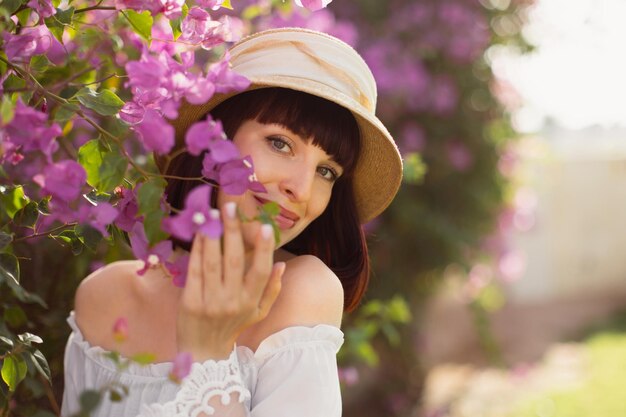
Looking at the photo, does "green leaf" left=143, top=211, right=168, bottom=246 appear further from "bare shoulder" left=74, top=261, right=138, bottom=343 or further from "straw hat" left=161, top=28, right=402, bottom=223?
"bare shoulder" left=74, top=261, right=138, bottom=343

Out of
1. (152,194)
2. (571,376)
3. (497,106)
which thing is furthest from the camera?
(571,376)

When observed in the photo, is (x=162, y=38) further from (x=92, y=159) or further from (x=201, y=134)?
(x=201, y=134)

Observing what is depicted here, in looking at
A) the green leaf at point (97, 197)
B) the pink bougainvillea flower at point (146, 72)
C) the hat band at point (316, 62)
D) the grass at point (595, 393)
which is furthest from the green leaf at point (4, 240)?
the grass at point (595, 393)

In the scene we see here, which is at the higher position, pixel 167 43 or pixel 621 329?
pixel 167 43

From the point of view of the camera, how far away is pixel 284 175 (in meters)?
1.59

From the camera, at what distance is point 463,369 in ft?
26.7

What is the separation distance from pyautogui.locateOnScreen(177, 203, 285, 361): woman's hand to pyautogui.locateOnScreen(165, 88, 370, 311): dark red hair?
0.42 meters

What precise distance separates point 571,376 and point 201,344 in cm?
716

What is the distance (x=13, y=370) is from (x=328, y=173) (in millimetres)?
734

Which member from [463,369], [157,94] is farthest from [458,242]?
[157,94]

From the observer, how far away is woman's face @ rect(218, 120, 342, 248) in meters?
1.58

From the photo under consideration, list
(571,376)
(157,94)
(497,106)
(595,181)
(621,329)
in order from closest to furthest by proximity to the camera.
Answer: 1. (157,94)
2. (497,106)
3. (571,376)
4. (621,329)
5. (595,181)

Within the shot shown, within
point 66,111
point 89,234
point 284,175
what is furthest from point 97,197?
point 284,175

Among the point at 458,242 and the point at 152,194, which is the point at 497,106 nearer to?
the point at 458,242
